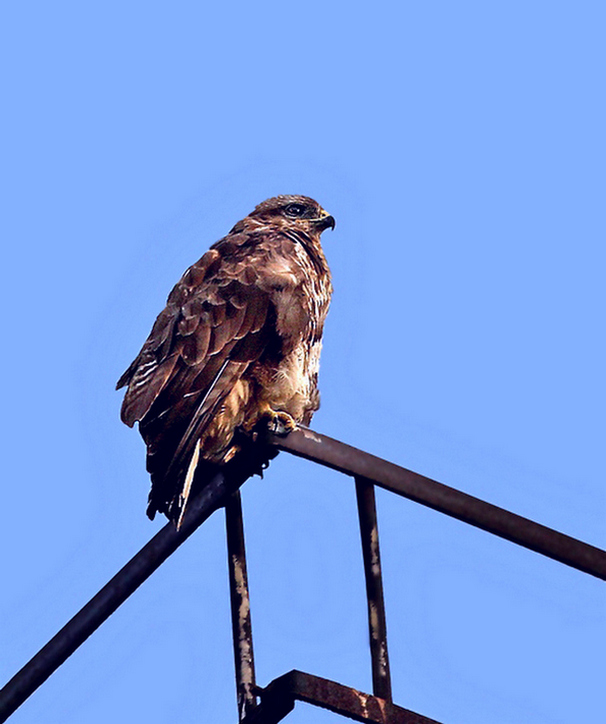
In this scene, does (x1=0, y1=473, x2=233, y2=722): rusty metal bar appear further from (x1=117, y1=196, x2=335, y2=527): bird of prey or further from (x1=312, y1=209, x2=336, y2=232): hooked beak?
(x1=312, y1=209, x2=336, y2=232): hooked beak

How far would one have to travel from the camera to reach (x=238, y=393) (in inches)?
206

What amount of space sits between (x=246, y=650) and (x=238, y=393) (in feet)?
6.87

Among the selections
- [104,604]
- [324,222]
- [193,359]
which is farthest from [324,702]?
[324,222]

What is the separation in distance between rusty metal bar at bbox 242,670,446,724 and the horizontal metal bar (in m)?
0.52

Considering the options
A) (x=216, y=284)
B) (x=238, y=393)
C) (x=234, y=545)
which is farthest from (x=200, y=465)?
(x=234, y=545)

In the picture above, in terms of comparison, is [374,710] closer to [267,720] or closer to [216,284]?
[267,720]

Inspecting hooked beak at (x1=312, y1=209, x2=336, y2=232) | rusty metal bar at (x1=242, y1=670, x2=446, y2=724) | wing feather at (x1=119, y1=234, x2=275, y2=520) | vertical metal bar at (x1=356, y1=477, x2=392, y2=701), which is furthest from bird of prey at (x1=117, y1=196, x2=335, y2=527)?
rusty metal bar at (x1=242, y1=670, x2=446, y2=724)

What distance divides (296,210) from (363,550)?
3953mm

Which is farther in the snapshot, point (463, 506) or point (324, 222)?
point (324, 222)

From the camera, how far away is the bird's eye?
6.98 m

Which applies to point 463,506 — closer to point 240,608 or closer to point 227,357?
point 240,608

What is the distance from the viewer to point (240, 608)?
3322 mm

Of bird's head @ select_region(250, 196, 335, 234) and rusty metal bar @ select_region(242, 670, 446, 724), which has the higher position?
bird's head @ select_region(250, 196, 335, 234)

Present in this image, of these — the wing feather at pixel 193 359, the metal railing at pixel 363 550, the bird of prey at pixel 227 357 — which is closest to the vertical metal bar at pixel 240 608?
the metal railing at pixel 363 550
